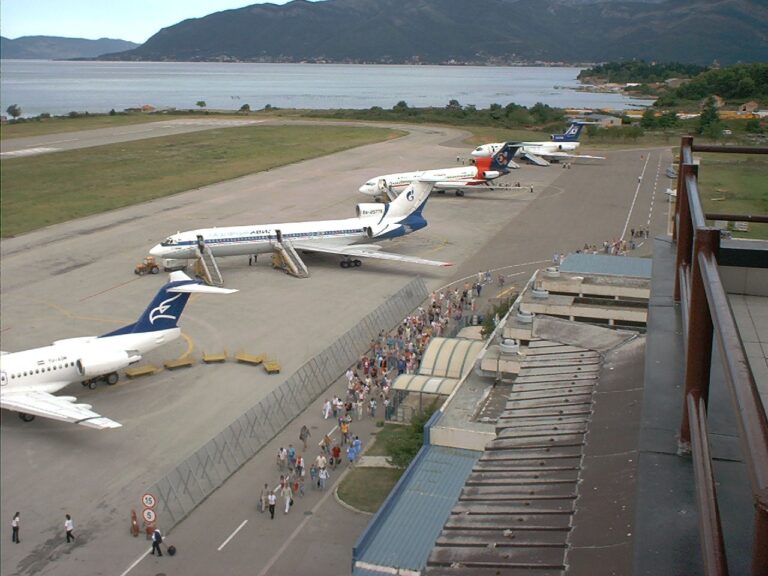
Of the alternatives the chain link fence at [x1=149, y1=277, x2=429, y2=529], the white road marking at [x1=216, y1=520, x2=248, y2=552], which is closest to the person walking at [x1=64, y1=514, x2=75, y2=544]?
the chain link fence at [x1=149, y1=277, x2=429, y2=529]

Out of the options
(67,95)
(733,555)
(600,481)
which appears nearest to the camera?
(733,555)

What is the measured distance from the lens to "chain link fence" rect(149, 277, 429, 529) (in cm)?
2308

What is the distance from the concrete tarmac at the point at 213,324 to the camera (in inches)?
843

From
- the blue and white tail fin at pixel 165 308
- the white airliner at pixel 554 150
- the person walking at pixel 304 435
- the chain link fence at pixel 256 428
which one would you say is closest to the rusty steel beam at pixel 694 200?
the chain link fence at pixel 256 428

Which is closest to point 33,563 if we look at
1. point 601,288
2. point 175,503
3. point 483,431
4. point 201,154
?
point 175,503

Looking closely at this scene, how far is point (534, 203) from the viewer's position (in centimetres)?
7375

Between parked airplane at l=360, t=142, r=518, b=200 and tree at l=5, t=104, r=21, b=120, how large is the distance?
164 ft

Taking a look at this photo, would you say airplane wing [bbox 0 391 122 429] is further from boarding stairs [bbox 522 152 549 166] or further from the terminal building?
boarding stairs [bbox 522 152 549 166]

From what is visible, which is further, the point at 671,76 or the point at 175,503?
the point at 671,76

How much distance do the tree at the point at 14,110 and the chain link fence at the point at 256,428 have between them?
11.1 m

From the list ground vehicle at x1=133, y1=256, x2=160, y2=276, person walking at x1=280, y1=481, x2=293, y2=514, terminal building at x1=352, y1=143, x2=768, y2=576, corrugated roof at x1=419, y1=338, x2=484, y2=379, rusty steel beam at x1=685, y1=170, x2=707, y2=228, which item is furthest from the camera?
ground vehicle at x1=133, y1=256, x2=160, y2=276

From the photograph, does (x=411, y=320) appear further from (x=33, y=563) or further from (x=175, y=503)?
(x=33, y=563)

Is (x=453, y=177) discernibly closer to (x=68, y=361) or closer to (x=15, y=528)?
(x=68, y=361)

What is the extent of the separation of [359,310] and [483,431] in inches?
817
